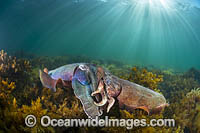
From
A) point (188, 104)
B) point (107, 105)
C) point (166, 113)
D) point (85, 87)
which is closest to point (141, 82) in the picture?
point (166, 113)

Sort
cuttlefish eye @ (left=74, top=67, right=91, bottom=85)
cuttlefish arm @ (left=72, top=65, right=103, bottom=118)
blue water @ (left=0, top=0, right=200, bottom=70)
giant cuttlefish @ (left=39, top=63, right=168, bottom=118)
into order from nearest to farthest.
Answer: cuttlefish arm @ (left=72, top=65, right=103, bottom=118), giant cuttlefish @ (left=39, top=63, right=168, bottom=118), cuttlefish eye @ (left=74, top=67, right=91, bottom=85), blue water @ (left=0, top=0, right=200, bottom=70)

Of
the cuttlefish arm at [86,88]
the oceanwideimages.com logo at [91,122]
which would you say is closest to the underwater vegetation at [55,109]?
the oceanwideimages.com logo at [91,122]

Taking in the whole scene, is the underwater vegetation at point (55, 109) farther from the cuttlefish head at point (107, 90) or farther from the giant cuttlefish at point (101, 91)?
the cuttlefish head at point (107, 90)

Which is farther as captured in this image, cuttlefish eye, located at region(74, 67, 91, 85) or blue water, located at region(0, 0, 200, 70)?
blue water, located at region(0, 0, 200, 70)

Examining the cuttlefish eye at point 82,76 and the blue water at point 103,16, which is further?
the blue water at point 103,16

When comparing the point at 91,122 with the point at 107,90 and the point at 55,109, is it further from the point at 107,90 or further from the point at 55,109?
the point at 55,109

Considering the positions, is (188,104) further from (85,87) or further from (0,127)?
(0,127)

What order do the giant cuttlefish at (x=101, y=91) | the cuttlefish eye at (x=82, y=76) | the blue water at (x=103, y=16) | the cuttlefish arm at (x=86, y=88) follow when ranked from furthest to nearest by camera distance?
the blue water at (x=103, y=16)
the cuttlefish eye at (x=82, y=76)
the giant cuttlefish at (x=101, y=91)
the cuttlefish arm at (x=86, y=88)

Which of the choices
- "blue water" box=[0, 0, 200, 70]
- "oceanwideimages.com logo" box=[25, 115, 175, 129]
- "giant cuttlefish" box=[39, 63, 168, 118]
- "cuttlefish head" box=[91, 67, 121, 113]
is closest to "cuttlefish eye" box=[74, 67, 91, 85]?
"giant cuttlefish" box=[39, 63, 168, 118]

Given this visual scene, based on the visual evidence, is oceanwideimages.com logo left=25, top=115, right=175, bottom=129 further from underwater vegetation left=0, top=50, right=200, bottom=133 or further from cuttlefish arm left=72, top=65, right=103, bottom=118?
cuttlefish arm left=72, top=65, right=103, bottom=118
